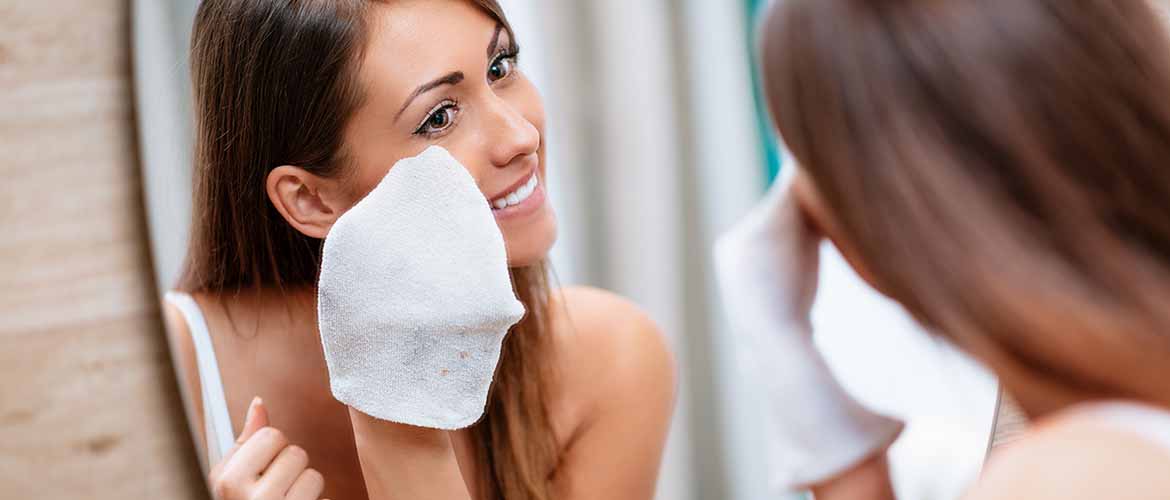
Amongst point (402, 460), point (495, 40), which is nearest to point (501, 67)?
point (495, 40)

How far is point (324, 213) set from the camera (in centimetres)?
35

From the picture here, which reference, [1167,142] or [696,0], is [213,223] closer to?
[696,0]

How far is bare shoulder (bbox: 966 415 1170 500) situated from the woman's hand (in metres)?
0.22

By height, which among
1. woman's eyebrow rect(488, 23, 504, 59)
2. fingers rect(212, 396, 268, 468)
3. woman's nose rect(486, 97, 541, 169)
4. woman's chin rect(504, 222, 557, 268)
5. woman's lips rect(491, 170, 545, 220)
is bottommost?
fingers rect(212, 396, 268, 468)

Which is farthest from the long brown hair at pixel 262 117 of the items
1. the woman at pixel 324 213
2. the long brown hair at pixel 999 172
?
the long brown hair at pixel 999 172

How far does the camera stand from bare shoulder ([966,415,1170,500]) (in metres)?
0.31

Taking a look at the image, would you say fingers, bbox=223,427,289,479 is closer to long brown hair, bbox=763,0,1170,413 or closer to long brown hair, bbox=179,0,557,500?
long brown hair, bbox=179,0,557,500

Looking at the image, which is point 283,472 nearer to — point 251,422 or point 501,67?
point 251,422

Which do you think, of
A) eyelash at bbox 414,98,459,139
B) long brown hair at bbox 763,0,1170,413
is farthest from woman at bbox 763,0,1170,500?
eyelash at bbox 414,98,459,139

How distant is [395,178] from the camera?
0.34 m

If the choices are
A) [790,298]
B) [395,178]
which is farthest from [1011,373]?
[395,178]

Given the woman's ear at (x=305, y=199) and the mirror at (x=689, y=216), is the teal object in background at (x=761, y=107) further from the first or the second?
the woman's ear at (x=305, y=199)

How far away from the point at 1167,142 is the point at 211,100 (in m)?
0.31

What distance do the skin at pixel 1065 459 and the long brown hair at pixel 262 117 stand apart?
0.17 meters
